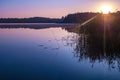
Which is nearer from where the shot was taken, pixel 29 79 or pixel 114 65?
pixel 29 79

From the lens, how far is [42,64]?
11.8m

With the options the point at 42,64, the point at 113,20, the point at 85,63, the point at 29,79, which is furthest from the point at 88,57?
the point at 113,20

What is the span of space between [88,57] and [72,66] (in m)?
2.22

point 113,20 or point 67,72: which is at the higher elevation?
point 113,20

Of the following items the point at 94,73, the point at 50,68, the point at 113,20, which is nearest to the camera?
the point at 94,73

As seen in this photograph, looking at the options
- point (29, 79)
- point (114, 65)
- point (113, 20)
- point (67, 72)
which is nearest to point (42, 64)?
point (67, 72)

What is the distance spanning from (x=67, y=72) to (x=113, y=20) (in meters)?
15.0

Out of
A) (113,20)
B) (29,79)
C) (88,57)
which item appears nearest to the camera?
(29,79)

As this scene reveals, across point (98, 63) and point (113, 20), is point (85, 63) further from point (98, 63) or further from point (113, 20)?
point (113, 20)

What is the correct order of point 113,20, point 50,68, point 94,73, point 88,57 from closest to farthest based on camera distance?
1. point 94,73
2. point 50,68
3. point 88,57
4. point 113,20

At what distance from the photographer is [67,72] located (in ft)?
33.2

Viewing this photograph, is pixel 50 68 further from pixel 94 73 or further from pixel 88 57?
pixel 88 57

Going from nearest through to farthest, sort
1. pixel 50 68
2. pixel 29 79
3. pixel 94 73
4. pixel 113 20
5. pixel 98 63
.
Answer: pixel 29 79 → pixel 94 73 → pixel 50 68 → pixel 98 63 → pixel 113 20

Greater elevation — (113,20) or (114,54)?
(113,20)
